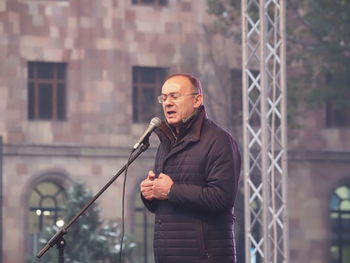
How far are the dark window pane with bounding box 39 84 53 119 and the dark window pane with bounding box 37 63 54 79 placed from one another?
25cm

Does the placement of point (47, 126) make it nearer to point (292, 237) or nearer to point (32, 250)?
point (32, 250)

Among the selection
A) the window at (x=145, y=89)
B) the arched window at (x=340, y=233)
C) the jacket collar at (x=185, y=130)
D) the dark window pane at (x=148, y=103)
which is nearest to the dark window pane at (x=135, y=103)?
the window at (x=145, y=89)

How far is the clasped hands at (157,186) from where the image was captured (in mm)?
7480

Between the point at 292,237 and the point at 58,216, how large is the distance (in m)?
7.10

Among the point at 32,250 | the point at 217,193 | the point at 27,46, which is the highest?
the point at 27,46

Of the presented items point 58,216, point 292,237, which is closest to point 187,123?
Result: point 58,216

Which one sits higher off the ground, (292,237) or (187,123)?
(187,123)

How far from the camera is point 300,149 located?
116 ft

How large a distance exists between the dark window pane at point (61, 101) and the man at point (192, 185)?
82.8ft

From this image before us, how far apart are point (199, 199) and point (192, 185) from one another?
0.12 meters

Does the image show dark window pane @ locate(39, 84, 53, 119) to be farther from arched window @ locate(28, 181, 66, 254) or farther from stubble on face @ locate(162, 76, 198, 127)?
stubble on face @ locate(162, 76, 198, 127)

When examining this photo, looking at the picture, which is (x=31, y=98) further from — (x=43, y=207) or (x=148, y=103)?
(x=148, y=103)

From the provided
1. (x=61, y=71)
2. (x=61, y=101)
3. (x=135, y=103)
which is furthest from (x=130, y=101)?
(x=61, y=71)

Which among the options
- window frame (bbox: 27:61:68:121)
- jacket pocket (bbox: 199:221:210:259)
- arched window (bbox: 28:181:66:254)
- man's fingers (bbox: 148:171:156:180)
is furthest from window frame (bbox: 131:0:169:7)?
jacket pocket (bbox: 199:221:210:259)
